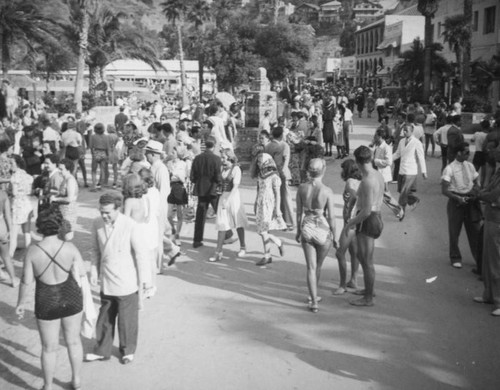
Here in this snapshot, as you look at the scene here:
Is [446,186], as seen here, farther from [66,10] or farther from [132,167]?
[66,10]

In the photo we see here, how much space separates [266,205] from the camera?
8.79 metres

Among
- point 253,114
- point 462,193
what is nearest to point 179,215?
point 462,193

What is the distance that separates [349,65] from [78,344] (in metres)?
77.8

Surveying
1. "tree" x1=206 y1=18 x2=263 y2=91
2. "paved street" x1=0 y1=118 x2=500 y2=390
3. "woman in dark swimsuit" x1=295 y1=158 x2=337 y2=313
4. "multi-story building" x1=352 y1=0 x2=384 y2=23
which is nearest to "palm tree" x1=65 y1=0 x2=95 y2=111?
"tree" x1=206 y1=18 x2=263 y2=91

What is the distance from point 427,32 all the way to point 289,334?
105 ft

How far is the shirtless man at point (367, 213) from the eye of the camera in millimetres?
6703

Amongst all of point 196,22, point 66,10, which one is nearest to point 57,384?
point 66,10

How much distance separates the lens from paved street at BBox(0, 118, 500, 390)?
17.2 feet

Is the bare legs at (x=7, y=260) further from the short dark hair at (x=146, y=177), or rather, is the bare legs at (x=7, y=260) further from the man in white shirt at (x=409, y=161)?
the man in white shirt at (x=409, y=161)

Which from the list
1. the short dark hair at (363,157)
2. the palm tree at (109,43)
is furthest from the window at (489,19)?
the short dark hair at (363,157)

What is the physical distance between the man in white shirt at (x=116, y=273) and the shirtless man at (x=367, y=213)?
101 inches

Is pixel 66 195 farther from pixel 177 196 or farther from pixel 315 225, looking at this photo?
pixel 315 225

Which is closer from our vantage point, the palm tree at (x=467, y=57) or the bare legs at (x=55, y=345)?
the bare legs at (x=55, y=345)

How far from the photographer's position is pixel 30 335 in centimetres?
627
